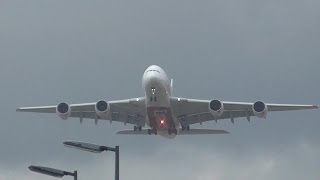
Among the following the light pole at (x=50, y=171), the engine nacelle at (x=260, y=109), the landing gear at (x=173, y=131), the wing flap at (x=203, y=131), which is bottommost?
the light pole at (x=50, y=171)

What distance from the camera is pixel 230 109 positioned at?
75125mm

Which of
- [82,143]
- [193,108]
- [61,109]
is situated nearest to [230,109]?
[193,108]

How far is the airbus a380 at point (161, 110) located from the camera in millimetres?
68812

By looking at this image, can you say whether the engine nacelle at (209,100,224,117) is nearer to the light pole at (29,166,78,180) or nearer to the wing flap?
the wing flap

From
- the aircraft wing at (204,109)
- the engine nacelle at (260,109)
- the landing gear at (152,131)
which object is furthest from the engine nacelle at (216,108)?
the landing gear at (152,131)

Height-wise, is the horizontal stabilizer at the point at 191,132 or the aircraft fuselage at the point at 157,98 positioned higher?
the aircraft fuselage at the point at 157,98

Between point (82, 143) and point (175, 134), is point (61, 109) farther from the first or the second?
point (82, 143)

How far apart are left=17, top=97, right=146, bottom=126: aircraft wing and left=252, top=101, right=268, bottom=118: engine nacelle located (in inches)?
378

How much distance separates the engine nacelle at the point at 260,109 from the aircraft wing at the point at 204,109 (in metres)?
1.36

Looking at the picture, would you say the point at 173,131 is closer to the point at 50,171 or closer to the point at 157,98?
the point at 157,98

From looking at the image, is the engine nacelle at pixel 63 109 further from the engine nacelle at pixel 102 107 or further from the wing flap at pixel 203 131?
the wing flap at pixel 203 131

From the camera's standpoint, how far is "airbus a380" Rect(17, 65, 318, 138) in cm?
6881

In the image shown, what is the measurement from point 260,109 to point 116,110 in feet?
41.8

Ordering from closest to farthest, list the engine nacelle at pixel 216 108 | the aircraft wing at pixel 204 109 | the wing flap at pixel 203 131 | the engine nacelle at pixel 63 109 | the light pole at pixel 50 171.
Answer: the light pole at pixel 50 171 → the engine nacelle at pixel 216 108 → the wing flap at pixel 203 131 → the engine nacelle at pixel 63 109 → the aircraft wing at pixel 204 109
